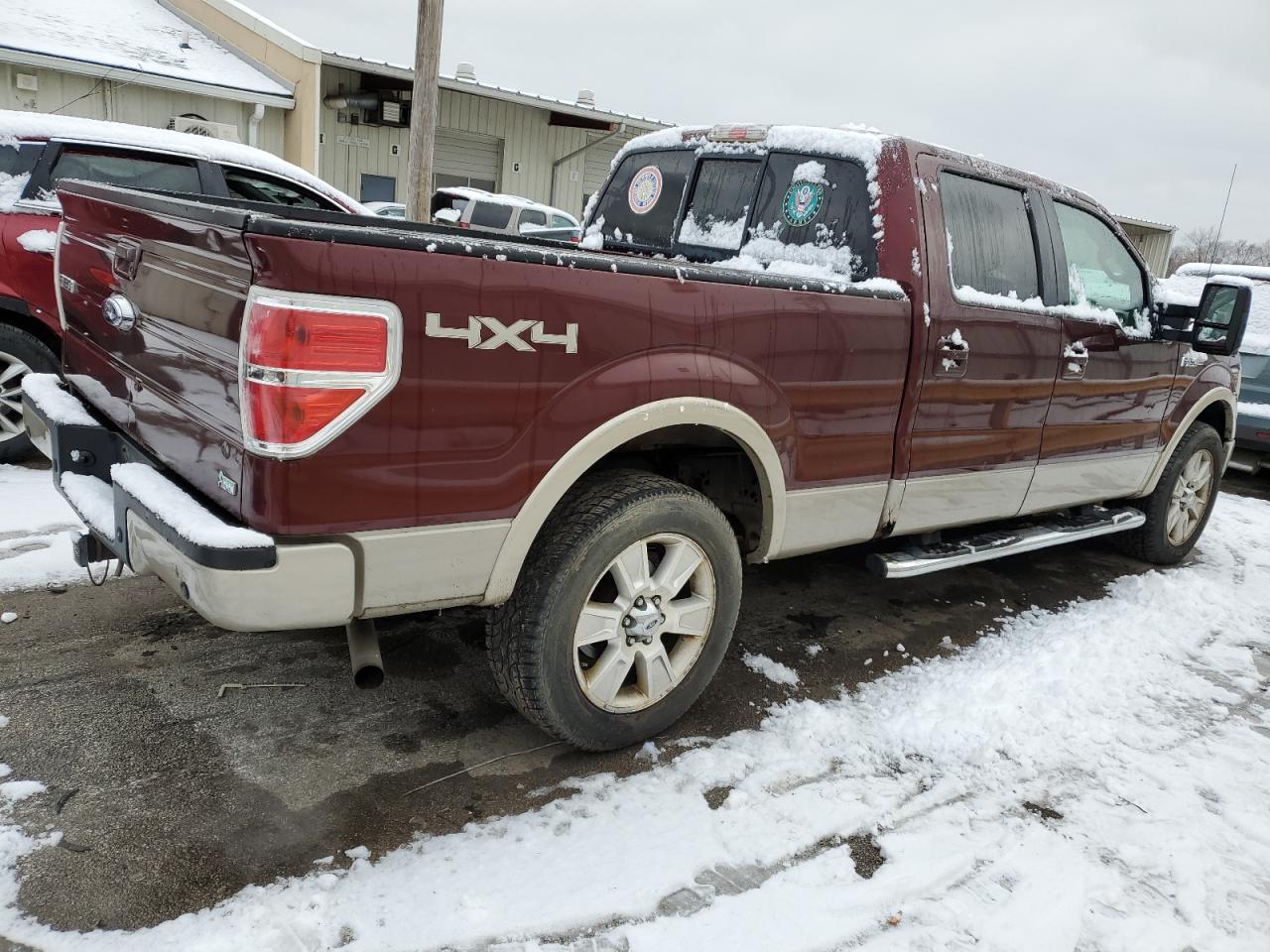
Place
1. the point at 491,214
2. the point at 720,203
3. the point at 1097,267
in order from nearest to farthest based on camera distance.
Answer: the point at 720,203 < the point at 1097,267 < the point at 491,214

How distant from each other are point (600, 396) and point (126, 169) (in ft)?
14.5

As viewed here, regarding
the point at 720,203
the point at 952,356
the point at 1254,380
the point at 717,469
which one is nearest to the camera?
the point at 717,469

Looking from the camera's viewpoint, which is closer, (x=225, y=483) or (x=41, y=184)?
(x=225, y=483)

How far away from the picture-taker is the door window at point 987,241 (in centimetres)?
357

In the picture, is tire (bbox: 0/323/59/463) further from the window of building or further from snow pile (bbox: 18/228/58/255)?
the window of building

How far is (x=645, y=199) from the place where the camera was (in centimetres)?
434

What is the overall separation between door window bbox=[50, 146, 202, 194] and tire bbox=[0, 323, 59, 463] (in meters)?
0.93

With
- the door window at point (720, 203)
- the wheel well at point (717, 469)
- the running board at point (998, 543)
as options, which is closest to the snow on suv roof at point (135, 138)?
the door window at point (720, 203)

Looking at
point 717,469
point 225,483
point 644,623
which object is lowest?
point 644,623

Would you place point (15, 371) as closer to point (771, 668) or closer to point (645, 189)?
point (645, 189)

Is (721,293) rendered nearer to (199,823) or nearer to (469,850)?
(469,850)

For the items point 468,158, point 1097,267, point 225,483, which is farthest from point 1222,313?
point 468,158

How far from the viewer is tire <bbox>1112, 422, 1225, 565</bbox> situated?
526 cm

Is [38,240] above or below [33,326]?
above
